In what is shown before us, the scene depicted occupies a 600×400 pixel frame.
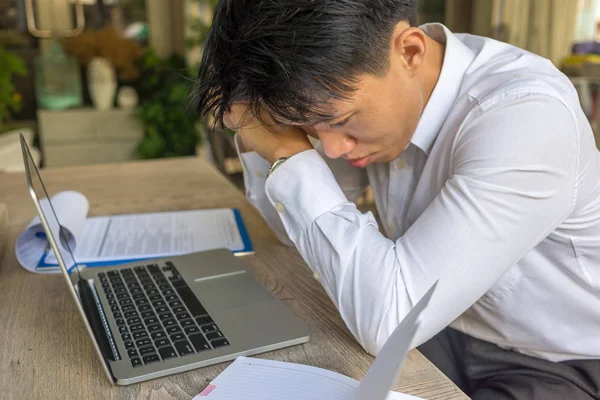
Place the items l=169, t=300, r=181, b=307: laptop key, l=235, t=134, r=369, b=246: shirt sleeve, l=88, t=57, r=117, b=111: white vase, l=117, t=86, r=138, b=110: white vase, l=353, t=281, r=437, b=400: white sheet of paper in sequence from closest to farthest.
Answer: l=353, t=281, r=437, b=400: white sheet of paper
l=169, t=300, r=181, b=307: laptop key
l=235, t=134, r=369, b=246: shirt sleeve
l=88, t=57, r=117, b=111: white vase
l=117, t=86, r=138, b=110: white vase

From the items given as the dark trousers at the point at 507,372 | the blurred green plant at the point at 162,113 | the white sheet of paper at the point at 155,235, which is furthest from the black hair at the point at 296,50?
the blurred green plant at the point at 162,113

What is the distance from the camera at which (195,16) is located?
15.1 ft

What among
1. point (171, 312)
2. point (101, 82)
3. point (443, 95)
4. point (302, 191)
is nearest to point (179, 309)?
point (171, 312)

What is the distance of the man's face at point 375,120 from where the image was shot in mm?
738

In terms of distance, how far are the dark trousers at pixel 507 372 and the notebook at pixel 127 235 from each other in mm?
389

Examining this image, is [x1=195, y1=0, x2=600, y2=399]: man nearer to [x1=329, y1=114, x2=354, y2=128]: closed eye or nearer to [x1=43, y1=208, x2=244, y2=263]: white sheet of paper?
[x1=329, y1=114, x2=354, y2=128]: closed eye

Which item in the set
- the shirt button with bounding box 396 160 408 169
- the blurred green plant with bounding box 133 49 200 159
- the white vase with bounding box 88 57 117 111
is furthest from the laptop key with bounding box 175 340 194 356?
the white vase with bounding box 88 57 117 111

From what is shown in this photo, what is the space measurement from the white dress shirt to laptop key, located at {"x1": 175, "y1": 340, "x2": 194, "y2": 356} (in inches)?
7.2

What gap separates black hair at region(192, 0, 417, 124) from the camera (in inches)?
26.1

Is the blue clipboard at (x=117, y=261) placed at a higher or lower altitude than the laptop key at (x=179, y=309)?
lower

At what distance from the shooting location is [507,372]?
2.93 ft

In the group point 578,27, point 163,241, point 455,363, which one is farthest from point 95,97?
point 455,363

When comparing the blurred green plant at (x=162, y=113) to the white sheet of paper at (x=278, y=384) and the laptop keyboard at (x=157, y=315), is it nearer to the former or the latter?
the laptop keyboard at (x=157, y=315)

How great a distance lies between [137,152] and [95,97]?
1.70 feet
